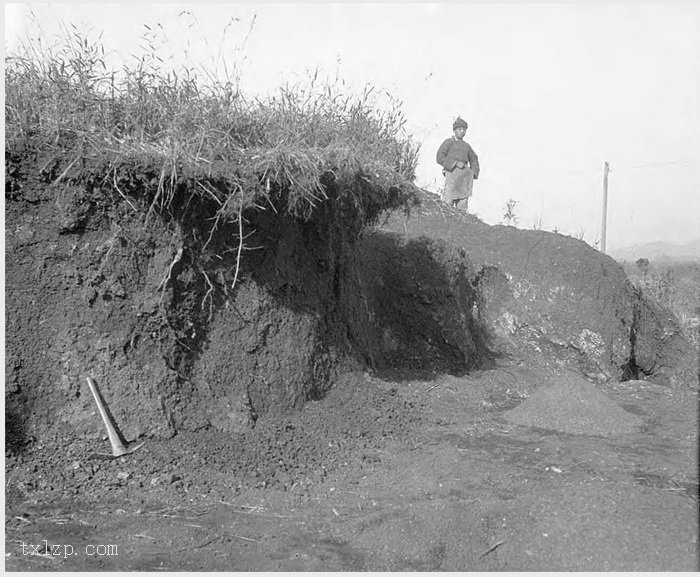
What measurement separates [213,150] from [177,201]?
54 centimetres

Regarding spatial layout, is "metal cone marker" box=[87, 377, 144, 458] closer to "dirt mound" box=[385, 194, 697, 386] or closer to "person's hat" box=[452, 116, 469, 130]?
"dirt mound" box=[385, 194, 697, 386]

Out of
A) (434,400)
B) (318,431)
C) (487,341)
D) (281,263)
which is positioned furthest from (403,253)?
(318,431)

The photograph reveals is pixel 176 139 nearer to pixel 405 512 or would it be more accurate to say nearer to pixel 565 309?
pixel 405 512

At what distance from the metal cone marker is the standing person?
7.80m

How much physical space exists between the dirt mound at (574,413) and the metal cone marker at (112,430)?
3.37m

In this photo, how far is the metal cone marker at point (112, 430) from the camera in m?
4.88

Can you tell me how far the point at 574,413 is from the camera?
246 inches

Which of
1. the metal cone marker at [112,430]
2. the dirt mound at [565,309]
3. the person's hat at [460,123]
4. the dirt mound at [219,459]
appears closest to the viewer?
the dirt mound at [219,459]

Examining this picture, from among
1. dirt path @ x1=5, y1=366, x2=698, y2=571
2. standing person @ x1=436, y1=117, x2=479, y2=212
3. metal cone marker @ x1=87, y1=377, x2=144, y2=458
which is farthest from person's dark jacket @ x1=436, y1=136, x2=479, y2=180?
metal cone marker @ x1=87, y1=377, x2=144, y2=458

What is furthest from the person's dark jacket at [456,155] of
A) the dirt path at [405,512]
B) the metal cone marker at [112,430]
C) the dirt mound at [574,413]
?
the metal cone marker at [112,430]

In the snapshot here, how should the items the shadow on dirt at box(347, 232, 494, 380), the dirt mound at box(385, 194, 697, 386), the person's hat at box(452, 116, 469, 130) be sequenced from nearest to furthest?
the shadow on dirt at box(347, 232, 494, 380), the dirt mound at box(385, 194, 697, 386), the person's hat at box(452, 116, 469, 130)

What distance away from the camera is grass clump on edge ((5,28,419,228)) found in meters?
5.05

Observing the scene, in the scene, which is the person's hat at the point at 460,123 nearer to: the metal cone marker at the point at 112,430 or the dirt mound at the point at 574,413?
the dirt mound at the point at 574,413

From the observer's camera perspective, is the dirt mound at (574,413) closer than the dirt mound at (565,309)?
Yes
